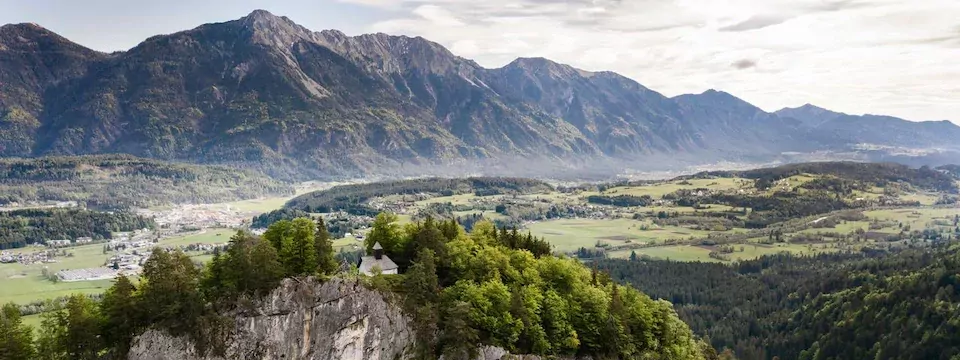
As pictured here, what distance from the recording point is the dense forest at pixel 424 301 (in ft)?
197

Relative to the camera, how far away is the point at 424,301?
66000 millimetres

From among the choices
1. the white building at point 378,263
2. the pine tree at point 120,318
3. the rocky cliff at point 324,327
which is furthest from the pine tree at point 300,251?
the pine tree at point 120,318

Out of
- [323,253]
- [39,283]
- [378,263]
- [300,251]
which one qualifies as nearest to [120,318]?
[300,251]

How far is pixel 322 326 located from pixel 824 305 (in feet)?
411

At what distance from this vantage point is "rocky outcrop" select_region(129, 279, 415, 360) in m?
61.6

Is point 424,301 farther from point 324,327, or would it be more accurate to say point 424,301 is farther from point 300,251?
point 300,251

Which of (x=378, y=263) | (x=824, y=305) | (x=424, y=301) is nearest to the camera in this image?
(x=424, y=301)

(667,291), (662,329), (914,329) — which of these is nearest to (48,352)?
(662,329)

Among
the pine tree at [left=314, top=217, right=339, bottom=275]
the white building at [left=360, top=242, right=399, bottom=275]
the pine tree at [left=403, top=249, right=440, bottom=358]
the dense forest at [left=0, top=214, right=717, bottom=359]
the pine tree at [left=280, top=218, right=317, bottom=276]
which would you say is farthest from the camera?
the white building at [left=360, top=242, right=399, bottom=275]

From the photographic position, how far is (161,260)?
60.9m

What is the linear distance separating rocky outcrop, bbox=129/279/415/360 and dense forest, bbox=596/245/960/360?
3494 inches

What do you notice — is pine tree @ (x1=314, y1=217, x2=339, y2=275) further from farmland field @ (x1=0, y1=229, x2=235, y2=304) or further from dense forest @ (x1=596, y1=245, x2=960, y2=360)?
dense forest @ (x1=596, y1=245, x2=960, y2=360)

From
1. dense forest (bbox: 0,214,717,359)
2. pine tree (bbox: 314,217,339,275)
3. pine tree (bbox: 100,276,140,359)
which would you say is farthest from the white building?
pine tree (bbox: 100,276,140,359)

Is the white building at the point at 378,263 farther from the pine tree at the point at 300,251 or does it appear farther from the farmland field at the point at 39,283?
the farmland field at the point at 39,283
